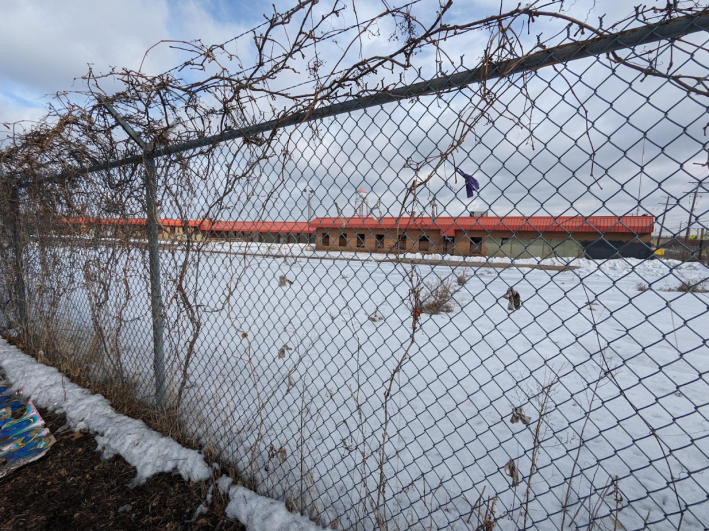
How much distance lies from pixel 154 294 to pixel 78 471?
1.28 metres

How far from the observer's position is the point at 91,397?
3.05m

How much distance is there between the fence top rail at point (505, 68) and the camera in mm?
1101

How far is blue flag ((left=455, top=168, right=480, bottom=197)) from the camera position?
144 cm

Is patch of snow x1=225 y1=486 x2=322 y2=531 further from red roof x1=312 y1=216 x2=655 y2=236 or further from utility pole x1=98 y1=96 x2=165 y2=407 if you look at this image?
red roof x1=312 y1=216 x2=655 y2=236

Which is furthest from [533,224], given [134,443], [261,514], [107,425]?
[107,425]

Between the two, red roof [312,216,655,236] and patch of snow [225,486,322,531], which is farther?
patch of snow [225,486,322,531]

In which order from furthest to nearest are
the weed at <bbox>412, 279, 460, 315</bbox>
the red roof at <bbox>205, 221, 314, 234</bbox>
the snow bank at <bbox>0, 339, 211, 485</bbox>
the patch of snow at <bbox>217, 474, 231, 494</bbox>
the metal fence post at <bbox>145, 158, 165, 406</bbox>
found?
1. the metal fence post at <bbox>145, 158, 165, 406</bbox>
2. the red roof at <bbox>205, 221, 314, 234</bbox>
3. the snow bank at <bbox>0, 339, 211, 485</bbox>
4. the patch of snow at <bbox>217, 474, 231, 494</bbox>
5. the weed at <bbox>412, 279, 460, 315</bbox>

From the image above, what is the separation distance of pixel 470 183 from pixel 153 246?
2416mm

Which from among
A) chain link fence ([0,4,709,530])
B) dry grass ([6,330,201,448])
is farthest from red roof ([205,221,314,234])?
dry grass ([6,330,201,448])

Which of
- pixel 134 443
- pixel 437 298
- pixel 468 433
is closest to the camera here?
pixel 134 443

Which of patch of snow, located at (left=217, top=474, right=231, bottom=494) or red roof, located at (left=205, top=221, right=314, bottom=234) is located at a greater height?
red roof, located at (left=205, top=221, right=314, bottom=234)

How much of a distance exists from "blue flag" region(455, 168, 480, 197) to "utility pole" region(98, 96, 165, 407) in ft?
7.60

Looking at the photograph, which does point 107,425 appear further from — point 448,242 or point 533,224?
point 533,224

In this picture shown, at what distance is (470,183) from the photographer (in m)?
1.44
